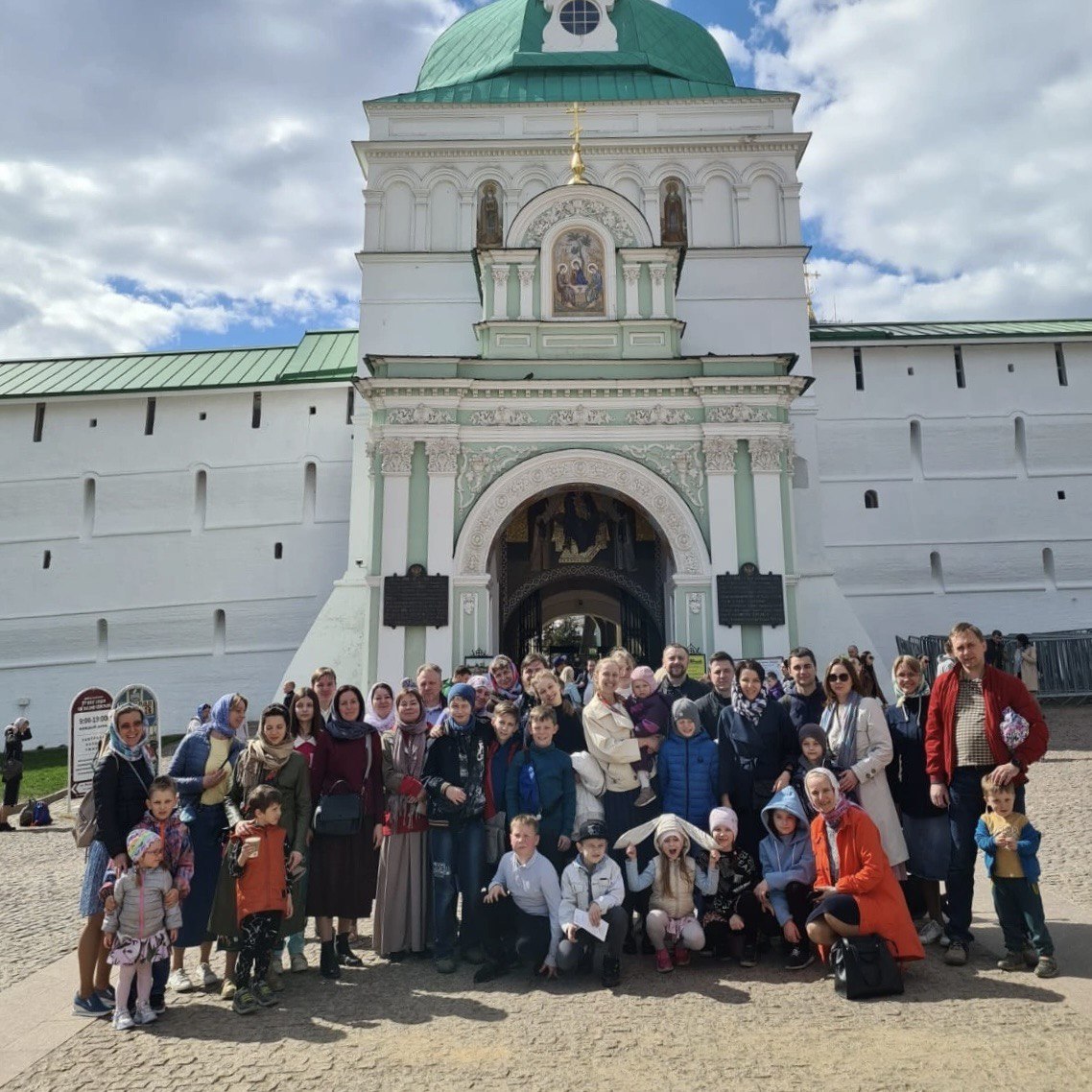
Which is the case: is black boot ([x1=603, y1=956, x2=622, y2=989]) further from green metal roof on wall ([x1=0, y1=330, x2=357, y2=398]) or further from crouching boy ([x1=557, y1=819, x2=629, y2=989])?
green metal roof on wall ([x1=0, y1=330, x2=357, y2=398])

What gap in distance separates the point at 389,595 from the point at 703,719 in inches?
353

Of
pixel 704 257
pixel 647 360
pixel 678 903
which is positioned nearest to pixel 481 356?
pixel 647 360

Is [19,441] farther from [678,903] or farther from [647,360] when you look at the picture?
[678,903]

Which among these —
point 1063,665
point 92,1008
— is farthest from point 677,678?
point 1063,665

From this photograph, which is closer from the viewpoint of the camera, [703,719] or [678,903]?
[678,903]

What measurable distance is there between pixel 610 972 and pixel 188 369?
21599 millimetres

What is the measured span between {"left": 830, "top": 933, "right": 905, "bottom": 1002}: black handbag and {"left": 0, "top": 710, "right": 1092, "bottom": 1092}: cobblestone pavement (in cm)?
7

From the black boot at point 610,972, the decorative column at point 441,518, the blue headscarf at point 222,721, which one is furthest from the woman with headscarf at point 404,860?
the decorative column at point 441,518

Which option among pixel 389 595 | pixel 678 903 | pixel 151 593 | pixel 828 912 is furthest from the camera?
pixel 151 593

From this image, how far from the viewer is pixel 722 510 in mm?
14430

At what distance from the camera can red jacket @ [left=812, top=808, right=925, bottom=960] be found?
4.55 m

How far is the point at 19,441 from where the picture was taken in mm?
22172

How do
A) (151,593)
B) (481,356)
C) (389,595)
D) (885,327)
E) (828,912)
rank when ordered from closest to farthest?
(828,912), (389,595), (481,356), (151,593), (885,327)

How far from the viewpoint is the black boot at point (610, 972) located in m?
4.68
